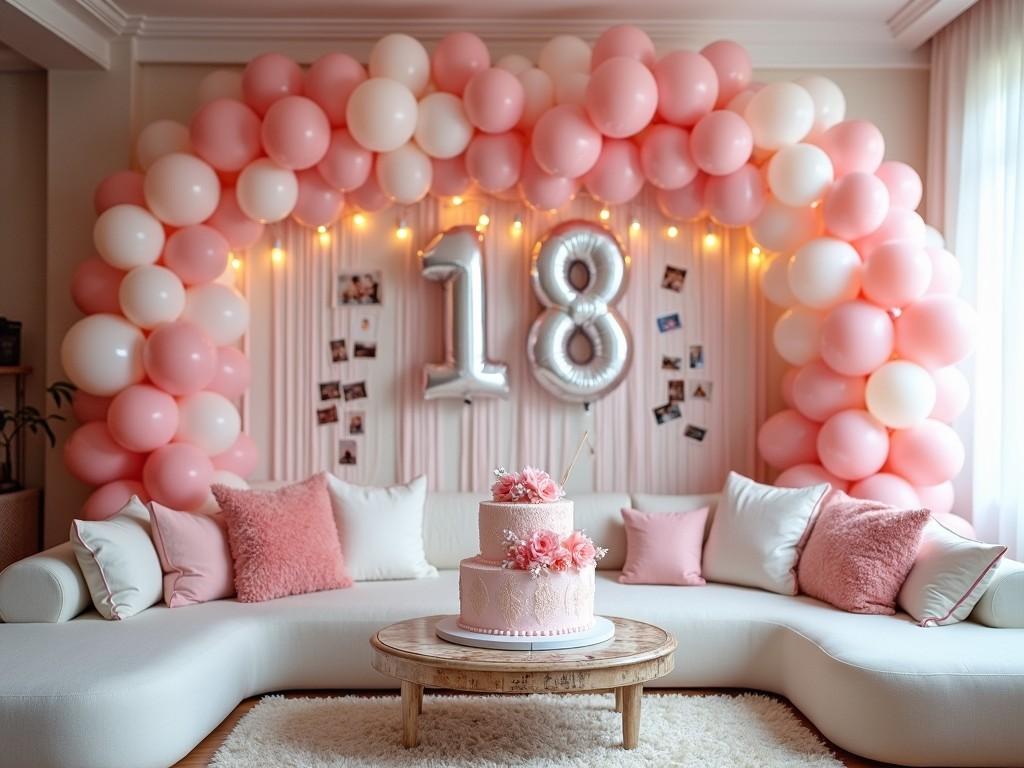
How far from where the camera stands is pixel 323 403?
5.02m

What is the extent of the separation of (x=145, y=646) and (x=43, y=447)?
6.92 ft

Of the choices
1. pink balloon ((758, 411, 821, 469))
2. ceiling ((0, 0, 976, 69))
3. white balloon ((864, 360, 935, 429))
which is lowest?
pink balloon ((758, 411, 821, 469))

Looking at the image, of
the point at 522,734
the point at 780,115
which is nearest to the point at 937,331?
the point at 780,115

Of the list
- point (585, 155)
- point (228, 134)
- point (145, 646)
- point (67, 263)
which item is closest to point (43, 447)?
point (67, 263)

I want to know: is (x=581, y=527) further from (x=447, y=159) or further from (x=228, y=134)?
(x=228, y=134)

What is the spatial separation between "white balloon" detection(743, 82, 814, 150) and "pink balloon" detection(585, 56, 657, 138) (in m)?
0.44

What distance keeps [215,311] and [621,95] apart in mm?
1864

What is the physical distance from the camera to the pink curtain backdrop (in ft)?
16.4

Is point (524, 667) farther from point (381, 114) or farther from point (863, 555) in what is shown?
point (381, 114)

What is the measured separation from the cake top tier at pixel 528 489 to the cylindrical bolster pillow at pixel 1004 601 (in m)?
1.43

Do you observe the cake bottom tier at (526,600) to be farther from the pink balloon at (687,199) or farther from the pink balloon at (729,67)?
the pink balloon at (729,67)

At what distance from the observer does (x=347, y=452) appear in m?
5.01

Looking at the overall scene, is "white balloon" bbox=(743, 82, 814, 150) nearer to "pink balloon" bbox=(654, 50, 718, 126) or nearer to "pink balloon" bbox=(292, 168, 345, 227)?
"pink balloon" bbox=(654, 50, 718, 126)

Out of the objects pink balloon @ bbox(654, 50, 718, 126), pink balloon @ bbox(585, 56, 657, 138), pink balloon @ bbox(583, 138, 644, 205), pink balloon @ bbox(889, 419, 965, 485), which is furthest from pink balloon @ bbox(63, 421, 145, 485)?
pink balloon @ bbox(889, 419, 965, 485)
